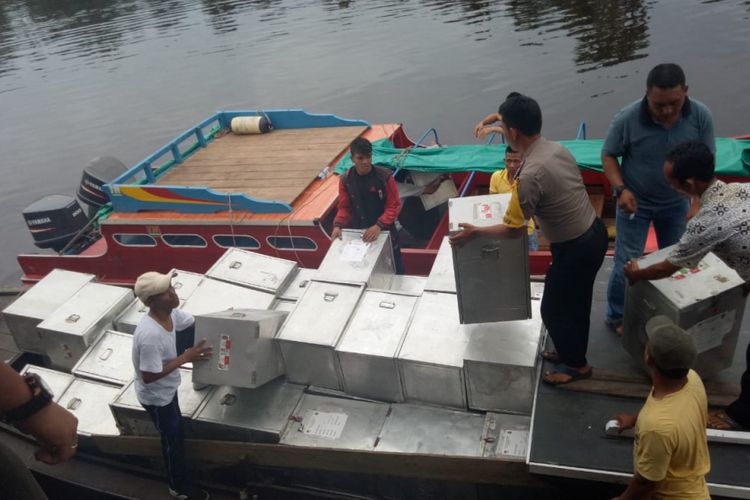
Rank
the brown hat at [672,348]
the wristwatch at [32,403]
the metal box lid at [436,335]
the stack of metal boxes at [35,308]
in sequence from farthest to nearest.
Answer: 1. the stack of metal boxes at [35,308]
2. the metal box lid at [436,335]
3. the brown hat at [672,348]
4. the wristwatch at [32,403]

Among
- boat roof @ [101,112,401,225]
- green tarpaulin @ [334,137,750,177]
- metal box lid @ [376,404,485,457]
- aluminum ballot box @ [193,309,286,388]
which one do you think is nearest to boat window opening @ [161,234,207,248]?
A: boat roof @ [101,112,401,225]

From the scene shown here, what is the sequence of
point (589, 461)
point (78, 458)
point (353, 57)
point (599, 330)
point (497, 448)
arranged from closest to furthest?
point (589, 461), point (497, 448), point (599, 330), point (78, 458), point (353, 57)

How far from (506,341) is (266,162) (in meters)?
6.10

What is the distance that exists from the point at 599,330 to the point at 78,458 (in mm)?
5261

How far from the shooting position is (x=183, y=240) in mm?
8523

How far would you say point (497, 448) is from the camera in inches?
160

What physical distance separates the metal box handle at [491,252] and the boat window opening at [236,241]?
457 cm

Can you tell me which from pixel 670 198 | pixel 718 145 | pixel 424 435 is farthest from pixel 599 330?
pixel 718 145

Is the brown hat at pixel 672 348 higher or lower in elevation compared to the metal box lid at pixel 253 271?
higher

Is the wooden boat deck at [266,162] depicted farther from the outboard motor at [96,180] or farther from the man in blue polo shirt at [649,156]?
the man in blue polo shirt at [649,156]

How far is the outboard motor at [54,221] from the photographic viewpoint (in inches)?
364

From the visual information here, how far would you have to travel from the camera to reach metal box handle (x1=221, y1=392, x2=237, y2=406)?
4.78 meters

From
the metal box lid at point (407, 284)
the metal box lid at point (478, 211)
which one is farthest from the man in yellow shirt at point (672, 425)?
the metal box lid at point (407, 284)

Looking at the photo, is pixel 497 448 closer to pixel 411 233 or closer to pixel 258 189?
pixel 411 233
